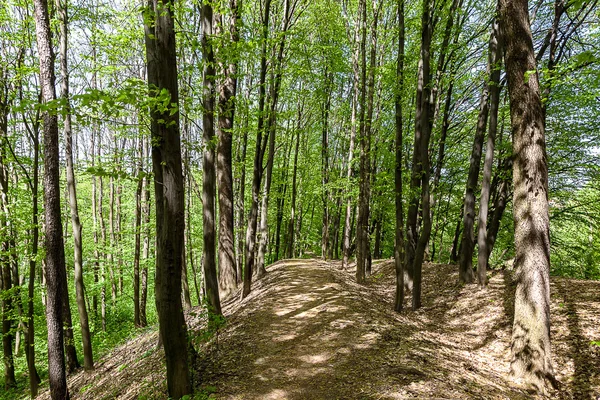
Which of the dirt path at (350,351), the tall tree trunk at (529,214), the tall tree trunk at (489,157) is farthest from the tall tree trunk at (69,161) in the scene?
the tall tree trunk at (489,157)

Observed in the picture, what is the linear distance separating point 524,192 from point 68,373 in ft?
45.5

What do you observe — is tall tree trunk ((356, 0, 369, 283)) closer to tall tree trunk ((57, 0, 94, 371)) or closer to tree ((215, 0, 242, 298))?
tree ((215, 0, 242, 298))

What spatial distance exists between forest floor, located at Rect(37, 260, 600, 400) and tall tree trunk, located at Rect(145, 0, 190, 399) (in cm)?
55

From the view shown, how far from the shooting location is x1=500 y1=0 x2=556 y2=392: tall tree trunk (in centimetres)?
493

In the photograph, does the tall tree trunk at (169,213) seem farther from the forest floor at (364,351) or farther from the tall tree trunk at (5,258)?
the tall tree trunk at (5,258)

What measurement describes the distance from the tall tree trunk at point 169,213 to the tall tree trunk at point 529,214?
204 inches

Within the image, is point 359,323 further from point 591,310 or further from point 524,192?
point 591,310

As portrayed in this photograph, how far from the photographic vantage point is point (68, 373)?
10.5 m

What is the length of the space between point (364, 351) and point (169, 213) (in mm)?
4016

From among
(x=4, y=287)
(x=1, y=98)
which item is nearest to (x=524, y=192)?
(x=1, y=98)

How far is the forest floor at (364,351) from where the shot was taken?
459 cm

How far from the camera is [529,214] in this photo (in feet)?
16.4

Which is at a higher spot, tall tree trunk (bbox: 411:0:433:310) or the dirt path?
tall tree trunk (bbox: 411:0:433:310)

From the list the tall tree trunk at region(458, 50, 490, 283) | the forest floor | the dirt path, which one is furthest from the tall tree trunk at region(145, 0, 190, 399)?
the tall tree trunk at region(458, 50, 490, 283)
